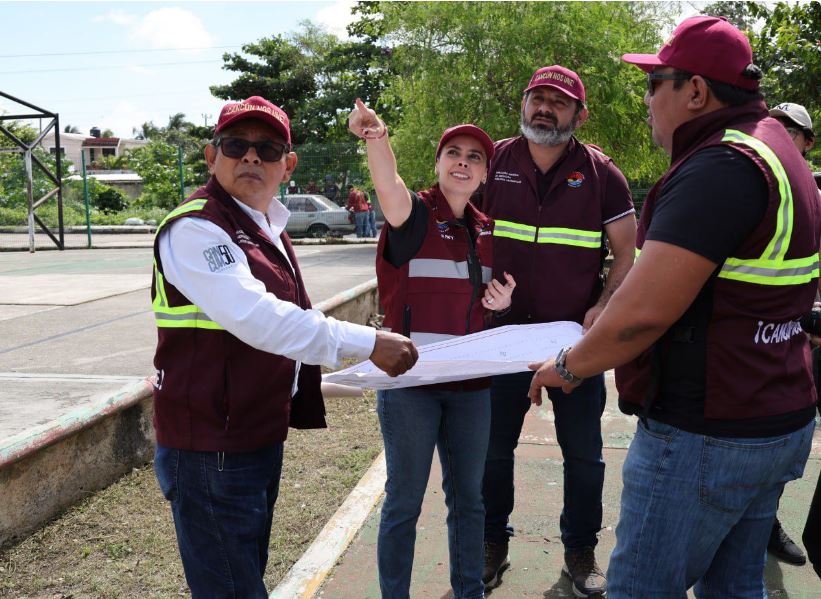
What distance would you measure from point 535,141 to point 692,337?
1809 millimetres

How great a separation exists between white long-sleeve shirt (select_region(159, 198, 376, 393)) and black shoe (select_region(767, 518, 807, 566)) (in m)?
2.71

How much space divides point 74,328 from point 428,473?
20.3 feet

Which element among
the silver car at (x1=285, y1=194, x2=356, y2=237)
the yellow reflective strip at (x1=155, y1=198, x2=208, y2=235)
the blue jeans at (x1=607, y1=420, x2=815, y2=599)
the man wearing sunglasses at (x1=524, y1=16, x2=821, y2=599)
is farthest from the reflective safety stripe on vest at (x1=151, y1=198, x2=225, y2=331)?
the silver car at (x1=285, y1=194, x2=356, y2=237)

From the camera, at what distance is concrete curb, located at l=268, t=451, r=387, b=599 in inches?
144

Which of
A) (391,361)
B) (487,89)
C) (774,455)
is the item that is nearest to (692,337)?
(774,455)

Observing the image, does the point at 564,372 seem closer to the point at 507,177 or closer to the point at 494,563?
the point at 507,177

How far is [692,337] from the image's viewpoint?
7.14ft

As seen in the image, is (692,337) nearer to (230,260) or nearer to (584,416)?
(230,260)

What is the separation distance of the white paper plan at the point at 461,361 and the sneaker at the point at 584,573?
121 cm

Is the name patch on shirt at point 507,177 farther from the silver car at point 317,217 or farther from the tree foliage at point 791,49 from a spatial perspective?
the silver car at point 317,217

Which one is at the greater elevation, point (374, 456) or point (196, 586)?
point (196, 586)

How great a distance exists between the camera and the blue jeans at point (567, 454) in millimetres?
3797

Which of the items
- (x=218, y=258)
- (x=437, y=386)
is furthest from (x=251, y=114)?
(x=437, y=386)

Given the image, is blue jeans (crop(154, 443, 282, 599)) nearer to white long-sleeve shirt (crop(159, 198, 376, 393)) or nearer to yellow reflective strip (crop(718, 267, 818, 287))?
white long-sleeve shirt (crop(159, 198, 376, 393))
